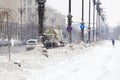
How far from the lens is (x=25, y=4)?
506ft

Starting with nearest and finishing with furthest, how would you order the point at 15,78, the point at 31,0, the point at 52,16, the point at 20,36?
the point at 15,78, the point at 20,36, the point at 31,0, the point at 52,16

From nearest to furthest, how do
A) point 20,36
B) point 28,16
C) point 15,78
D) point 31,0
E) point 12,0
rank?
point 15,78
point 20,36
point 12,0
point 28,16
point 31,0

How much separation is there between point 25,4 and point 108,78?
140m

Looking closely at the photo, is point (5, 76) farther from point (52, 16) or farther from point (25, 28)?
point (52, 16)

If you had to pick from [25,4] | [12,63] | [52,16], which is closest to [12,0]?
[25,4]

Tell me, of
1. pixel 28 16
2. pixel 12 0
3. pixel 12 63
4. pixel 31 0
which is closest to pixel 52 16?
pixel 31 0

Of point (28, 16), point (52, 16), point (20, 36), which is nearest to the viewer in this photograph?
point (20, 36)

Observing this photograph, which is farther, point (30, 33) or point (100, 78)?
point (30, 33)

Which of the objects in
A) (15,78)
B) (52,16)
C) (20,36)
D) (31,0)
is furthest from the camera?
(52,16)

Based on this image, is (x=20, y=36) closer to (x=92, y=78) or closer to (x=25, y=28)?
(x=25, y=28)

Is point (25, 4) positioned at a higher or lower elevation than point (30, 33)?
higher

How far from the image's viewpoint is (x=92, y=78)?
15703 mm

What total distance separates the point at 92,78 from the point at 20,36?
10492 cm

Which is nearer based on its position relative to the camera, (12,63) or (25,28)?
(12,63)
